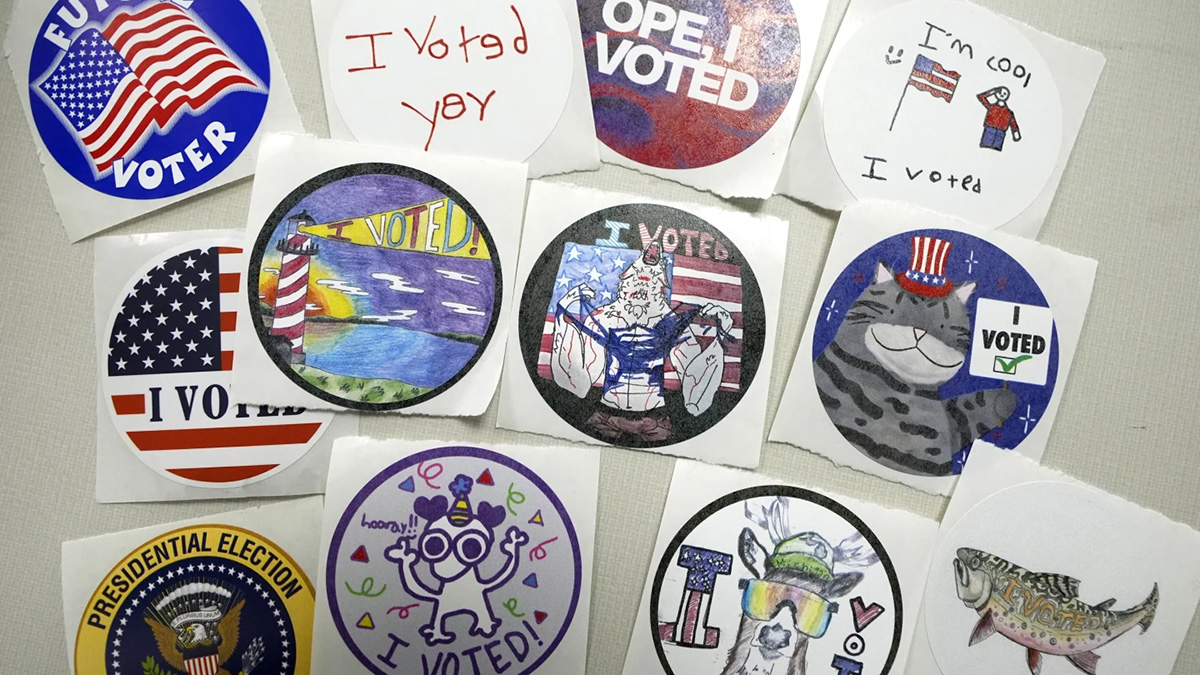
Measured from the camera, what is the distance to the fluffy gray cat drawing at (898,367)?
0.69 meters

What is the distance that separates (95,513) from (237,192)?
11.2 inches

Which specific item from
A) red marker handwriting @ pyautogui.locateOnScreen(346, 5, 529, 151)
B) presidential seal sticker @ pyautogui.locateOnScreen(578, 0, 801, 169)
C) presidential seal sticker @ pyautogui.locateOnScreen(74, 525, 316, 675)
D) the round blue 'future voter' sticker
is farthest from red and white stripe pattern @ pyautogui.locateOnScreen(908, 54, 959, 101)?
presidential seal sticker @ pyautogui.locateOnScreen(74, 525, 316, 675)

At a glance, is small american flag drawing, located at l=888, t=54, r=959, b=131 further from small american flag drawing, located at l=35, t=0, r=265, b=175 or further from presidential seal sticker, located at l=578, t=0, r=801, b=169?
small american flag drawing, located at l=35, t=0, r=265, b=175

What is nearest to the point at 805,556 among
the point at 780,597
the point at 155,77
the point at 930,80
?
the point at 780,597

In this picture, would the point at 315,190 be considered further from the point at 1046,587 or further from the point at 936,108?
the point at 1046,587

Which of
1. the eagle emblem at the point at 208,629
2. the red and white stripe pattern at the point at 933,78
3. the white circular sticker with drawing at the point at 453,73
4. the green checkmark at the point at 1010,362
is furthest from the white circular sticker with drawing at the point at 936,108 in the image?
the eagle emblem at the point at 208,629

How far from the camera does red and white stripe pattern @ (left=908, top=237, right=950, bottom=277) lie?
2.25 feet

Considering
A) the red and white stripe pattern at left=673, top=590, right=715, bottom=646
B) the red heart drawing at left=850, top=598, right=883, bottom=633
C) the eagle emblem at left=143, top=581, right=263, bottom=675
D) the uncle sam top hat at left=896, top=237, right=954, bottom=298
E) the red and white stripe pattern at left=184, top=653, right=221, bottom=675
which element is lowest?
the red and white stripe pattern at left=184, top=653, right=221, bottom=675

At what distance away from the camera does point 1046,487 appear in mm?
697

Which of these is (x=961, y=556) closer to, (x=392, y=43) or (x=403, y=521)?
(x=403, y=521)

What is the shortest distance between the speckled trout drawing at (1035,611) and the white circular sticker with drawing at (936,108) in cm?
29

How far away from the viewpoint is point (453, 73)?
2.20 feet

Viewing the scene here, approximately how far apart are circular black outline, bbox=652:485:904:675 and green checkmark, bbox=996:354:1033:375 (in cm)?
17

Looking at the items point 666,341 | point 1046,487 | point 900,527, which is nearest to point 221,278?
point 666,341
